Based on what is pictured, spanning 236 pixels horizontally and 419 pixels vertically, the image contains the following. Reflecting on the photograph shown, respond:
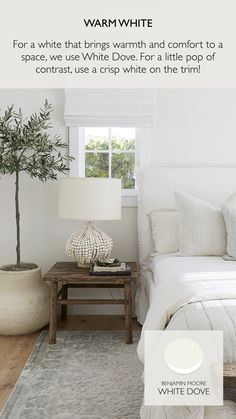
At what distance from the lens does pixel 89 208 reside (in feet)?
10.2

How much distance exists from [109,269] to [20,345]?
2.60 ft

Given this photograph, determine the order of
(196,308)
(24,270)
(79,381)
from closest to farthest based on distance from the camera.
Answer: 1. (196,308)
2. (79,381)
3. (24,270)

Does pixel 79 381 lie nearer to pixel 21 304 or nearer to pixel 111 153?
pixel 21 304

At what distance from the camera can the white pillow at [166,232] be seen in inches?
131

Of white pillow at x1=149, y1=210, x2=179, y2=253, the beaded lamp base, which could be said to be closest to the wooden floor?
the beaded lamp base

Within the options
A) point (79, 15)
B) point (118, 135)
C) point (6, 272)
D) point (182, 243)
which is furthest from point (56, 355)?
point (79, 15)

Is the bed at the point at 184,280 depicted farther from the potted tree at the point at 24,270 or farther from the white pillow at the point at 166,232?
the potted tree at the point at 24,270

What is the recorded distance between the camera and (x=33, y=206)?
12.0ft

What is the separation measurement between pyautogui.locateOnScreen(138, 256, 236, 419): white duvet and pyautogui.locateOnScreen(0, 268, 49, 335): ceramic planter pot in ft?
3.64

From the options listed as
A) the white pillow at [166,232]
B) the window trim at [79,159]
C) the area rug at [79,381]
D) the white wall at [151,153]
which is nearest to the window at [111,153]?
the window trim at [79,159]

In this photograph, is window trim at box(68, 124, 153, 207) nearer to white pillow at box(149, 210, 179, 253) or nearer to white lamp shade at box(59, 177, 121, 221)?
white pillow at box(149, 210, 179, 253)

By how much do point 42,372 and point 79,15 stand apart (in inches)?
101

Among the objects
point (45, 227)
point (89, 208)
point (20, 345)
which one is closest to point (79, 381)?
point (20, 345)

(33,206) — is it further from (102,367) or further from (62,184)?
(102,367)
